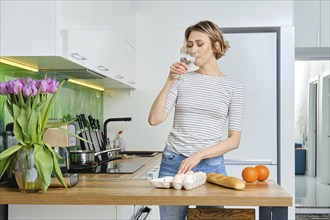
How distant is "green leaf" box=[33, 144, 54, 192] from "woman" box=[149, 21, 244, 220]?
0.52 m

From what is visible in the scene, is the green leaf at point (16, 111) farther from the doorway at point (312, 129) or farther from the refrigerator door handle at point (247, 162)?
the doorway at point (312, 129)

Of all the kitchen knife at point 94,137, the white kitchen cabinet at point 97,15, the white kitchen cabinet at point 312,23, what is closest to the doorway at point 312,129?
the white kitchen cabinet at point 312,23

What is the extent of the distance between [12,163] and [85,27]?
3.46 ft

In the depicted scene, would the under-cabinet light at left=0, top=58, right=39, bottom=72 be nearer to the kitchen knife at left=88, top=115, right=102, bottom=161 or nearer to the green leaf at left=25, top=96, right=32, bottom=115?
the green leaf at left=25, top=96, right=32, bottom=115

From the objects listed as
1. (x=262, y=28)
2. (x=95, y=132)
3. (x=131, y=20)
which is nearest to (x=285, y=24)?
(x=262, y=28)

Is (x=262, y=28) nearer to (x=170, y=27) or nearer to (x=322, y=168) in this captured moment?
(x=170, y=27)

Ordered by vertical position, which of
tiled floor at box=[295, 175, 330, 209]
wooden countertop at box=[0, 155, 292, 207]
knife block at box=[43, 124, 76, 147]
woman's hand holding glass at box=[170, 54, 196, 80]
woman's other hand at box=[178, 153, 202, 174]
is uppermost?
woman's hand holding glass at box=[170, 54, 196, 80]

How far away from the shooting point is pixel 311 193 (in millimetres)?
5660

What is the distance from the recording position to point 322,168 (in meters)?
5.63

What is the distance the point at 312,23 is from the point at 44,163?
148 inches

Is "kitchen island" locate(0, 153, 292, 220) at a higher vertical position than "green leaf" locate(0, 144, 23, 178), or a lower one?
lower

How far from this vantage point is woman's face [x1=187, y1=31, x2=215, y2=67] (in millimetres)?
2125

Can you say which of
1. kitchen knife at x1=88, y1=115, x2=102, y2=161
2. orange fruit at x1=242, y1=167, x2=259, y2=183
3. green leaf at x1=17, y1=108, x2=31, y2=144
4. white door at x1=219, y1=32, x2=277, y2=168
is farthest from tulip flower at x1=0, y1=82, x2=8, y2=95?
white door at x1=219, y1=32, x2=277, y2=168

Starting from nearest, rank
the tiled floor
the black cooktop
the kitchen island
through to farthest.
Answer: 1. the kitchen island
2. the black cooktop
3. the tiled floor
